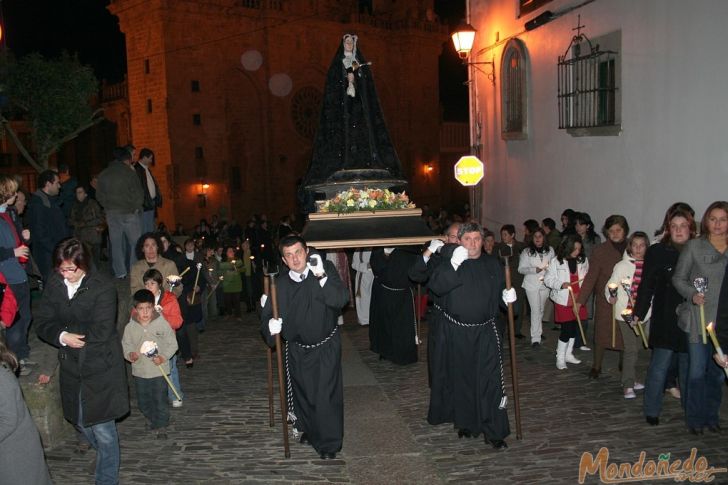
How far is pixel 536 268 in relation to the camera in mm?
9953

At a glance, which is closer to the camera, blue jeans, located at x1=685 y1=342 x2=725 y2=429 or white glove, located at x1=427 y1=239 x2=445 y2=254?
blue jeans, located at x1=685 y1=342 x2=725 y2=429

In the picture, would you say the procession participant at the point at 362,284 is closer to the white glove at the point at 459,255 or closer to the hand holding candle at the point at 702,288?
the white glove at the point at 459,255

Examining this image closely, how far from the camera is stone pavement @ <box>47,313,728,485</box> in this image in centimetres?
603

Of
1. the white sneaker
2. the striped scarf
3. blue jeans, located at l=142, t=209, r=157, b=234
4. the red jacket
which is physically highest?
blue jeans, located at l=142, t=209, r=157, b=234

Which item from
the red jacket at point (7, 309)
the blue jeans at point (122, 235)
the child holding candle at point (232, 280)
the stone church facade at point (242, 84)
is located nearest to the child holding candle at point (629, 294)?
the red jacket at point (7, 309)

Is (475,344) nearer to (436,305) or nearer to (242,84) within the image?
(436,305)

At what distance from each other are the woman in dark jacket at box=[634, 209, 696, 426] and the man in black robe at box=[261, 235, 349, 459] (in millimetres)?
3033

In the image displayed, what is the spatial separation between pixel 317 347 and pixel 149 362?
194 centimetres

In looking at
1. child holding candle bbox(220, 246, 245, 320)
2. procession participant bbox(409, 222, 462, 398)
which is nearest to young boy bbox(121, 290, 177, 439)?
procession participant bbox(409, 222, 462, 398)

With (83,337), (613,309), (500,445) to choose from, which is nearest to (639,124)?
(613,309)

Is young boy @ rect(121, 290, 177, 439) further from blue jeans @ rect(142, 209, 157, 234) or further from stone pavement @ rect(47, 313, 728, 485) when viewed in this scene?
blue jeans @ rect(142, 209, 157, 234)

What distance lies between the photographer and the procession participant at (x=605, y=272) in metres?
8.20

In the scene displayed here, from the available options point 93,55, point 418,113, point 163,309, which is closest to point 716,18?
point 163,309

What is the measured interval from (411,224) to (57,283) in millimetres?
4097
